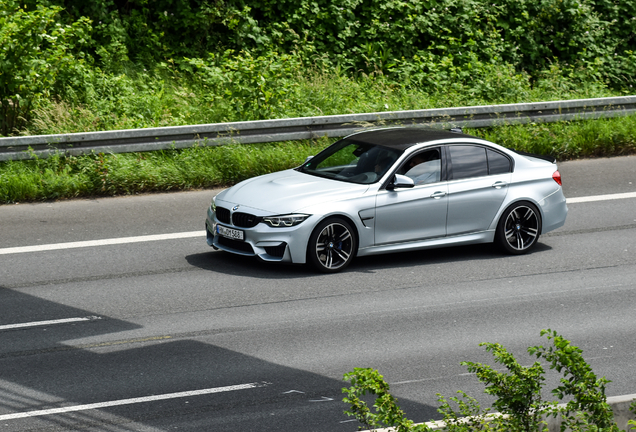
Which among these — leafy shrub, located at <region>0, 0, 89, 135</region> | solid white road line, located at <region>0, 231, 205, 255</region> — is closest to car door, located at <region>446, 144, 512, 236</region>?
solid white road line, located at <region>0, 231, 205, 255</region>

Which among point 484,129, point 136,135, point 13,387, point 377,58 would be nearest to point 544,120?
point 484,129

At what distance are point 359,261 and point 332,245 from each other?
0.86 metres

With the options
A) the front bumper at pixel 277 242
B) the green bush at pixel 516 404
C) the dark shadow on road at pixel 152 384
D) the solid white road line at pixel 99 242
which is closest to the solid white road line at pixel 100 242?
the solid white road line at pixel 99 242

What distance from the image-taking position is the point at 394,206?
10383 millimetres

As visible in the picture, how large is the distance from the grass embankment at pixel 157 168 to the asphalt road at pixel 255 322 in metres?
0.91

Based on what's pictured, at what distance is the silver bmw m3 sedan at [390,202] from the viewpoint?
9.99 meters

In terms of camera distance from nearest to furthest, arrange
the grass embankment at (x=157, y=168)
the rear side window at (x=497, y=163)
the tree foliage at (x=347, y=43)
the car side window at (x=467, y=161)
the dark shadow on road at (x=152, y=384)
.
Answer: the dark shadow on road at (x=152, y=384)
the car side window at (x=467, y=161)
the rear side window at (x=497, y=163)
the grass embankment at (x=157, y=168)
the tree foliage at (x=347, y=43)

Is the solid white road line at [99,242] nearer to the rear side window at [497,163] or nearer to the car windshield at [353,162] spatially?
the car windshield at [353,162]

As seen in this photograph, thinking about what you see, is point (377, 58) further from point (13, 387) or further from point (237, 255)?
point (13, 387)

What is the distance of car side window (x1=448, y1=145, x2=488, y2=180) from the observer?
35.8 ft

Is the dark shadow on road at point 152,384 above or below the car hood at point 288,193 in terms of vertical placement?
below

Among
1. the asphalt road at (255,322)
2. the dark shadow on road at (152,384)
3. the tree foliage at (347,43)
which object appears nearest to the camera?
the dark shadow on road at (152,384)

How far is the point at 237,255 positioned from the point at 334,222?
1570 millimetres

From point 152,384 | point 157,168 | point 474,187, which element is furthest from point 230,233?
point 157,168
